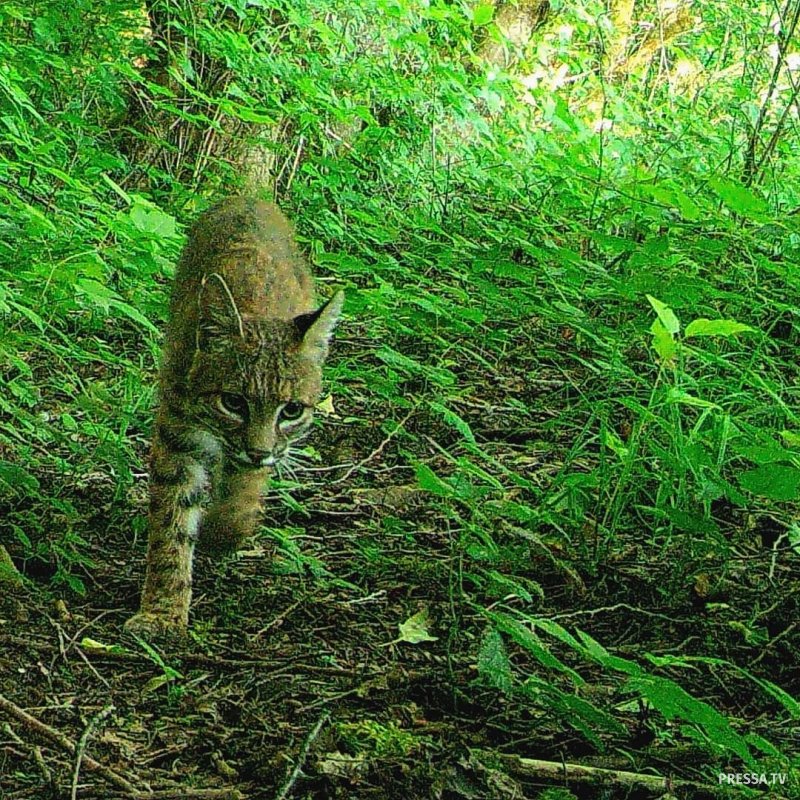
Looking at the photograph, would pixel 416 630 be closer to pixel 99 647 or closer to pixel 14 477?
pixel 99 647

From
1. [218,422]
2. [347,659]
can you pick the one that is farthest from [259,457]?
[347,659]

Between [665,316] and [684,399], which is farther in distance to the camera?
[684,399]

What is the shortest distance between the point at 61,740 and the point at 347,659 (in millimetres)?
962

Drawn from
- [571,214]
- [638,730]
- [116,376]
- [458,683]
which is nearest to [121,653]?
[458,683]

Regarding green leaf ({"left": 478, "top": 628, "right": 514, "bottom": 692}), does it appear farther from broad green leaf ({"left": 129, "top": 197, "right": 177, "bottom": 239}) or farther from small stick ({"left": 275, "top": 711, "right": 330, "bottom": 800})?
broad green leaf ({"left": 129, "top": 197, "right": 177, "bottom": 239})

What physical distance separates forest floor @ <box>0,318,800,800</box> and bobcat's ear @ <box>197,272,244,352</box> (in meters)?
0.74

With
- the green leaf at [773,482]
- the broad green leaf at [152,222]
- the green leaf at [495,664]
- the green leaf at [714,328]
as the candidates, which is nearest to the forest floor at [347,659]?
the green leaf at [495,664]

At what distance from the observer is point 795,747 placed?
2.78 meters

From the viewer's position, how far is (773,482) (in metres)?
2.81

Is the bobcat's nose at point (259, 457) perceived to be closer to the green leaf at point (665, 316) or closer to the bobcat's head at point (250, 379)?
the bobcat's head at point (250, 379)

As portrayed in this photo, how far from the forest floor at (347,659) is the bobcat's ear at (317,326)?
67 centimetres

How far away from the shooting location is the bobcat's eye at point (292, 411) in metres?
3.97

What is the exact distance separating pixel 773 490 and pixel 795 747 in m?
0.62

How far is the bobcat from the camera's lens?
385 cm
